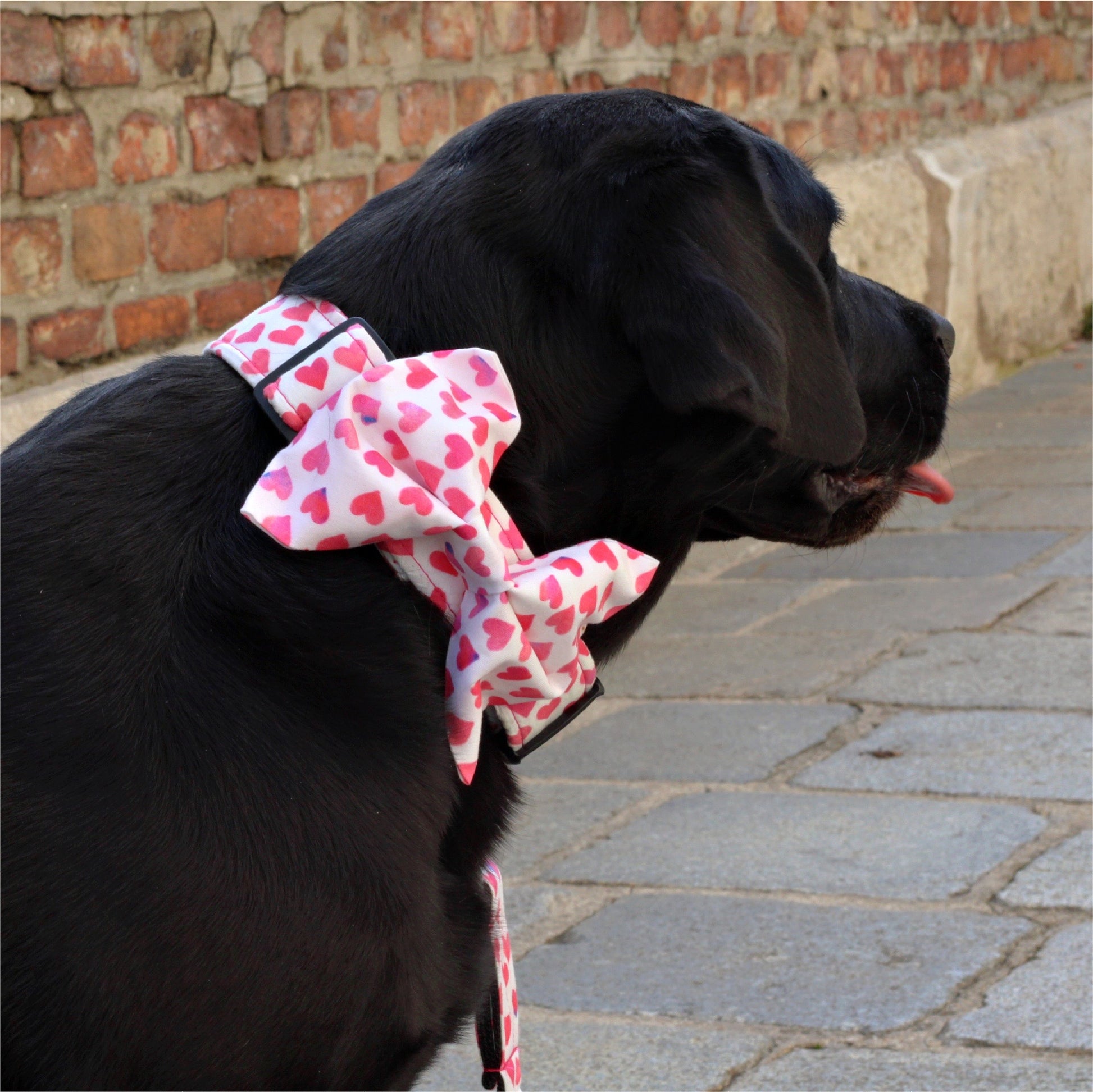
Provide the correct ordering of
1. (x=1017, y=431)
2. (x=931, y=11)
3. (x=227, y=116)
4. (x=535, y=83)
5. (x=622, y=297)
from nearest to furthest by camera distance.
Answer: (x=622, y=297)
(x=227, y=116)
(x=535, y=83)
(x=1017, y=431)
(x=931, y=11)

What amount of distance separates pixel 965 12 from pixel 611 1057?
257 inches

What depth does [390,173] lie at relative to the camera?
4562 mm

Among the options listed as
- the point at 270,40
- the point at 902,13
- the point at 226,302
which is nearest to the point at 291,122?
the point at 270,40

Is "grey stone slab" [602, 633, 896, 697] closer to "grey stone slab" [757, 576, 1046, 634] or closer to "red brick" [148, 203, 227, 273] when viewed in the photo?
"grey stone slab" [757, 576, 1046, 634]

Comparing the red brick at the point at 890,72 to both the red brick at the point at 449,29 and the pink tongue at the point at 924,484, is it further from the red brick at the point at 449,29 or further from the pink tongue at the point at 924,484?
the pink tongue at the point at 924,484

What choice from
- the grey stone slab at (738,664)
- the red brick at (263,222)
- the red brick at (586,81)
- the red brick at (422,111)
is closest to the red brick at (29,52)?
the red brick at (263,222)

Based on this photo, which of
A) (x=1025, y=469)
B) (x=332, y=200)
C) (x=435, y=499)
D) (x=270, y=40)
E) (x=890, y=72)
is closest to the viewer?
(x=435, y=499)

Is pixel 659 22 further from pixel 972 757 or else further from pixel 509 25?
pixel 972 757

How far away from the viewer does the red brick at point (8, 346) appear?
3441mm

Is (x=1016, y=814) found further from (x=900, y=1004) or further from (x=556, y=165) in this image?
(x=556, y=165)

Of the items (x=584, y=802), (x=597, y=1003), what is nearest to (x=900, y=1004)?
(x=597, y=1003)

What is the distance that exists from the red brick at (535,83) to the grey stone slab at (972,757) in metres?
2.45

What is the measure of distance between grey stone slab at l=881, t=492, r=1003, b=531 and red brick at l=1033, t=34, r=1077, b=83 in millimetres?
3829

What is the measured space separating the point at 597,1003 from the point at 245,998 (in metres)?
1.22
